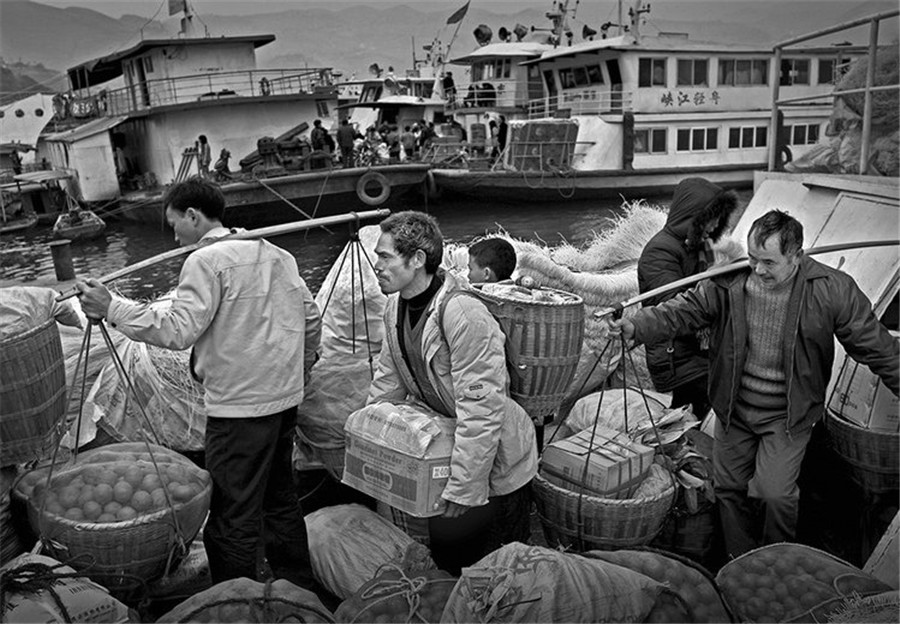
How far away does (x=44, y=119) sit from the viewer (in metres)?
37.7

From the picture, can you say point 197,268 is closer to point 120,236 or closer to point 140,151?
point 120,236

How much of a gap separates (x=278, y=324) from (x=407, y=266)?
635 mm

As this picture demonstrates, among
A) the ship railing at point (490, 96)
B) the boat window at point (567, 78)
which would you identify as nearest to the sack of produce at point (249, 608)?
the boat window at point (567, 78)

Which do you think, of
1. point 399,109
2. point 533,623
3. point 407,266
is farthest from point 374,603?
point 399,109

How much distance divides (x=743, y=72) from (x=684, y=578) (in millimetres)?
21528

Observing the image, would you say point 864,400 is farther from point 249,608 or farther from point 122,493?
point 122,493

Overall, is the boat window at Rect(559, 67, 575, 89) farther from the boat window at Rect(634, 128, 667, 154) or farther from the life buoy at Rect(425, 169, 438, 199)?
the life buoy at Rect(425, 169, 438, 199)

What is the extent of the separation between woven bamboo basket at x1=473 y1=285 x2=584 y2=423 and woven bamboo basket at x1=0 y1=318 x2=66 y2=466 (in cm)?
161

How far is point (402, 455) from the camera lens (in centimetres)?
246

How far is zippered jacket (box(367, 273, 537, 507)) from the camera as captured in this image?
2418 mm

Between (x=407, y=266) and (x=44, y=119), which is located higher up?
(x=44, y=119)

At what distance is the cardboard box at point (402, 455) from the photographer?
2432mm

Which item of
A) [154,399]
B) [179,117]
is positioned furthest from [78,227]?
[154,399]

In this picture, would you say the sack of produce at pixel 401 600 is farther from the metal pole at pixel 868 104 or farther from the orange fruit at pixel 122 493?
the metal pole at pixel 868 104
